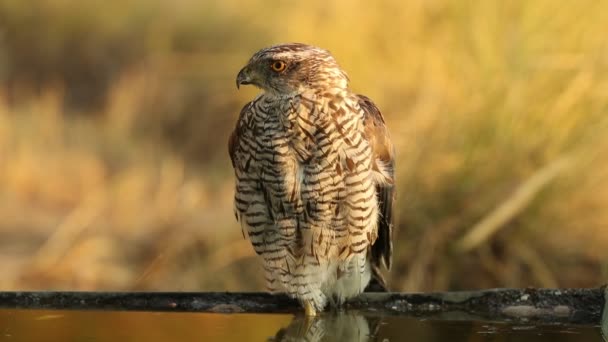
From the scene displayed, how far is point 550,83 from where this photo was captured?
20.4 feet

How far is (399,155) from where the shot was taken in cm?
621

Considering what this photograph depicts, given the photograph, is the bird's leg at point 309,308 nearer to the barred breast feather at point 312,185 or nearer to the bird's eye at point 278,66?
the barred breast feather at point 312,185

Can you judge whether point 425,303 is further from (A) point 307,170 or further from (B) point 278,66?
(B) point 278,66

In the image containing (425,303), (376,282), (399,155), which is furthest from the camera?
(399,155)

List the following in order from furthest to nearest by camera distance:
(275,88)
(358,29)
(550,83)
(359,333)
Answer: (358,29), (550,83), (275,88), (359,333)

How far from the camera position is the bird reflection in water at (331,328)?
330 centimetres

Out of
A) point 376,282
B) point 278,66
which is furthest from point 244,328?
point 376,282

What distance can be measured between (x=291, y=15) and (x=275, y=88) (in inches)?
151

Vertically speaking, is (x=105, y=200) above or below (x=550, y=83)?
below

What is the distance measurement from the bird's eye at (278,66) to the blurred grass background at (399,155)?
250 cm

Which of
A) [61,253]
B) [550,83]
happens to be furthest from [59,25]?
[550,83]

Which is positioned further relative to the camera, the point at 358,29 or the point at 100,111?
the point at 100,111

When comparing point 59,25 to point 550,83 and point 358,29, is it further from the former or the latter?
point 550,83

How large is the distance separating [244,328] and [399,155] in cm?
296
